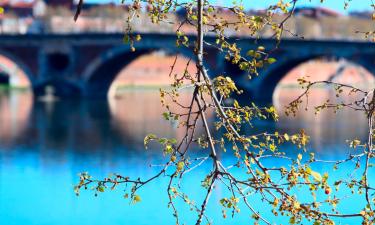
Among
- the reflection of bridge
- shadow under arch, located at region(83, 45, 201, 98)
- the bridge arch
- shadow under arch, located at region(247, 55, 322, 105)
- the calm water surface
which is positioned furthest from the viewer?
shadow under arch, located at region(83, 45, 201, 98)

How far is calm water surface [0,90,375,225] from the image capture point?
11.4 metres

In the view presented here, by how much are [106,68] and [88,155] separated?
20639 mm

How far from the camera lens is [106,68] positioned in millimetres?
37781

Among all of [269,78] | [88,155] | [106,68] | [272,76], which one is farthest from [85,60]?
[88,155]

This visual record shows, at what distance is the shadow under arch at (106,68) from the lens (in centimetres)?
3569

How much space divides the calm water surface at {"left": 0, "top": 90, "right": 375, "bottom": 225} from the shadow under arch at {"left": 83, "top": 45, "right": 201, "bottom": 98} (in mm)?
3764

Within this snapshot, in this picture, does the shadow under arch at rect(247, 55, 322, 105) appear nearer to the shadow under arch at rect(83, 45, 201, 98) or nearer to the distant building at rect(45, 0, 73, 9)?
the shadow under arch at rect(83, 45, 201, 98)

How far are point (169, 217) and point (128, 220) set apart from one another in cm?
60

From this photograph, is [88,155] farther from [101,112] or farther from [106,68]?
[106,68]

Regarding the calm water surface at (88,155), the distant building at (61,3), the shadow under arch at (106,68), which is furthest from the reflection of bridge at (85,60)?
the distant building at (61,3)

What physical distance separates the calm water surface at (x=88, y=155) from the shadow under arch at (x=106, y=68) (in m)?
3.76

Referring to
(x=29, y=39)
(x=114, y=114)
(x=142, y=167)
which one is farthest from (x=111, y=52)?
(x=142, y=167)

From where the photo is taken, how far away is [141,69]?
50625 mm

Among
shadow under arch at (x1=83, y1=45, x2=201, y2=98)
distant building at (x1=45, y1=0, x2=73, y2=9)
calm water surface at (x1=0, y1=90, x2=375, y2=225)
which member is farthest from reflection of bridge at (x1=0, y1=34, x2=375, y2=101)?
distant building at (x1=45, y1=0, x2=73, y2=9)
